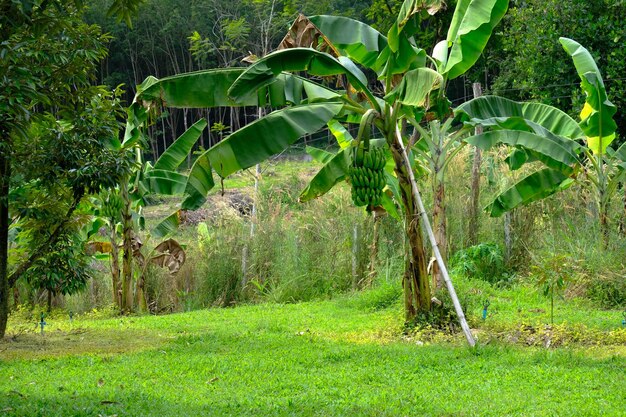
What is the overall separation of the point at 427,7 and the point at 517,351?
3448 millimetres

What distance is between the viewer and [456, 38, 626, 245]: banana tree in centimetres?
864

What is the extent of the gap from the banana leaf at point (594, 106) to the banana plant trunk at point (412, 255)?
2.98m

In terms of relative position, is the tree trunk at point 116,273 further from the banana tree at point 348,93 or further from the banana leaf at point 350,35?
the banana leaf at point 350,35

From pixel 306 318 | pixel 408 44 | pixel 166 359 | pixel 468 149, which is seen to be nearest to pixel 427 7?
pixel 408 44

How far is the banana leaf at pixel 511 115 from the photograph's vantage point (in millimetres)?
8219

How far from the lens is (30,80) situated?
614 centimetres

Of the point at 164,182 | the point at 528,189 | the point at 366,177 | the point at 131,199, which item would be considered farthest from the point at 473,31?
the point at 131,199

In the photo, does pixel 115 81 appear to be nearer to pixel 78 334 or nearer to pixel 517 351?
pixel 78 334

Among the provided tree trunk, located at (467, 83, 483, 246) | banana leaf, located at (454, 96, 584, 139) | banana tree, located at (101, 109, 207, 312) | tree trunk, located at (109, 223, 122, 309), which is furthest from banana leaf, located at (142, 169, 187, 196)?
banana leaf, located at (454, 96, 584, 139)

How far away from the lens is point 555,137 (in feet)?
29.6

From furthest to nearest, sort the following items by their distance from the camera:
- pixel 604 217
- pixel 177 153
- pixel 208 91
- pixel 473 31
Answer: pixel 604 217, pixel 177 153, pixel 473 31, pixel 208 91

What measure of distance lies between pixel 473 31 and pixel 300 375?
417cm

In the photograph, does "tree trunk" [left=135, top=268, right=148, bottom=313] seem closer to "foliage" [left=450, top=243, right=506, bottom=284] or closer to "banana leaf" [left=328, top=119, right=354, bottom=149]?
"banana leaf" [left=328, top=119, right=354, bottom=149]

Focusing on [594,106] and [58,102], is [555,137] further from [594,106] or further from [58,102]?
[58,102]
